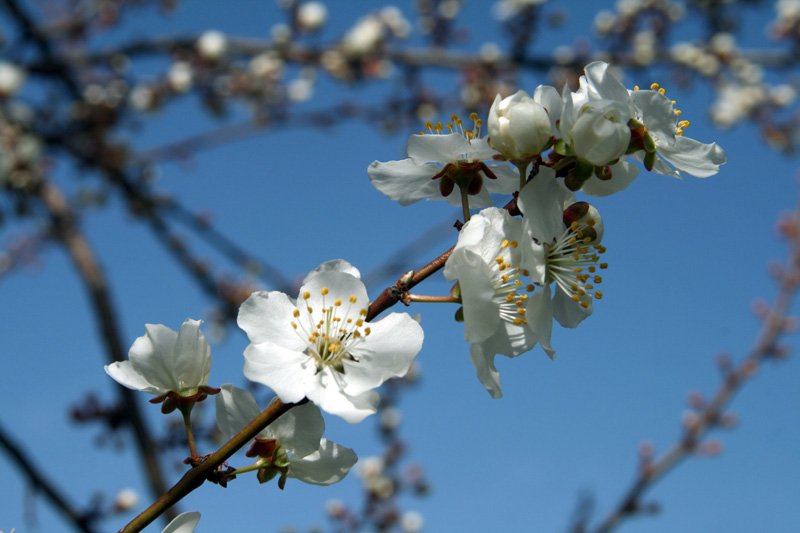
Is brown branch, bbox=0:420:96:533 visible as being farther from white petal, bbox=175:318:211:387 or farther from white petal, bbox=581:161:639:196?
white petal, bbox=581:161:639:196

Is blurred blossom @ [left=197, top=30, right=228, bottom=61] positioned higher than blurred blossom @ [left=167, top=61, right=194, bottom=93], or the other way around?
blurred blossom @ [left=167, top=61, right=194, bottom=93]

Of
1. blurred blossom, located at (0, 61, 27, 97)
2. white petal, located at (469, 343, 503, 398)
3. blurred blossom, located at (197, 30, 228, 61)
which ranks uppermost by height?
blurred blossom, located at (197, 30, 228, 61)

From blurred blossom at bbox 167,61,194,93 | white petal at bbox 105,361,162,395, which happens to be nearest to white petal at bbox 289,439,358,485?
white petal at bbox 105,361,162,395

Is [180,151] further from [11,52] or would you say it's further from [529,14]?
[529,14]

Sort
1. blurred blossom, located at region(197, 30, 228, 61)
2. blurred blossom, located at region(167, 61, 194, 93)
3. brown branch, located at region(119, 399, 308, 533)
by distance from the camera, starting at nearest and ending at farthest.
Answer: brown branch, located at region(119, 399, 308, 533)
blurred blossom, located at region(197, 30, 228, 61)
blurred blossom, located at region(167, 61, 194, 93)

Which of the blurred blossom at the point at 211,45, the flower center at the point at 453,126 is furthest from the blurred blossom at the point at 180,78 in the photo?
the flower center at the point at 453,126

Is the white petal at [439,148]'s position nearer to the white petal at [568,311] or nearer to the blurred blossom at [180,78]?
the white petal at [568,311]

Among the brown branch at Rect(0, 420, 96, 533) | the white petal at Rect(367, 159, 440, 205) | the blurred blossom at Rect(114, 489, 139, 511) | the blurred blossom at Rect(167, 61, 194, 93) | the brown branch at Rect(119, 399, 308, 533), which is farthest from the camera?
the blurred blossom at Rect(167, 61, 194, 93)
